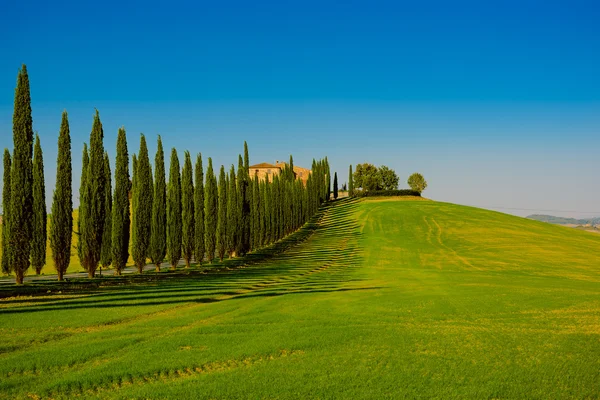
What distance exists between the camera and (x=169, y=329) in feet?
44.3

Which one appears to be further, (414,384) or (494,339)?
(494,339)

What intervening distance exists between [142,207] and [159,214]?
181cm

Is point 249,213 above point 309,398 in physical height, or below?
above

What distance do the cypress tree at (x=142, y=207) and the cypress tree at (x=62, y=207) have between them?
21.2 ft

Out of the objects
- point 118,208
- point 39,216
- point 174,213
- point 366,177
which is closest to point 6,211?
point 118,208

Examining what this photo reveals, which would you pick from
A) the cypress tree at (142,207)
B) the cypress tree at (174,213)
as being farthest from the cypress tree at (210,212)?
the cypress tree at (142,207)

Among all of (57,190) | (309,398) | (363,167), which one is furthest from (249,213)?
(363,167)

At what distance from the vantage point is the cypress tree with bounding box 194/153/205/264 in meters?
39.3

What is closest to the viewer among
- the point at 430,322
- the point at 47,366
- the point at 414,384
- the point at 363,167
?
the point at 414,384

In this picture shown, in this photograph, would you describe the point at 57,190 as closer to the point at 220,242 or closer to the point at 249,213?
the point at 220,242

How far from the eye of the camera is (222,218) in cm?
4481

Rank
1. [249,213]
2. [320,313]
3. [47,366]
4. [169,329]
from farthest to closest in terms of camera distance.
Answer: [249,213] < [320,313] < [169,329] < [47,366]

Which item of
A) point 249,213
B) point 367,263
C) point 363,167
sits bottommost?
point 367,263

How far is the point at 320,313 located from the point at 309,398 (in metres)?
7.79
